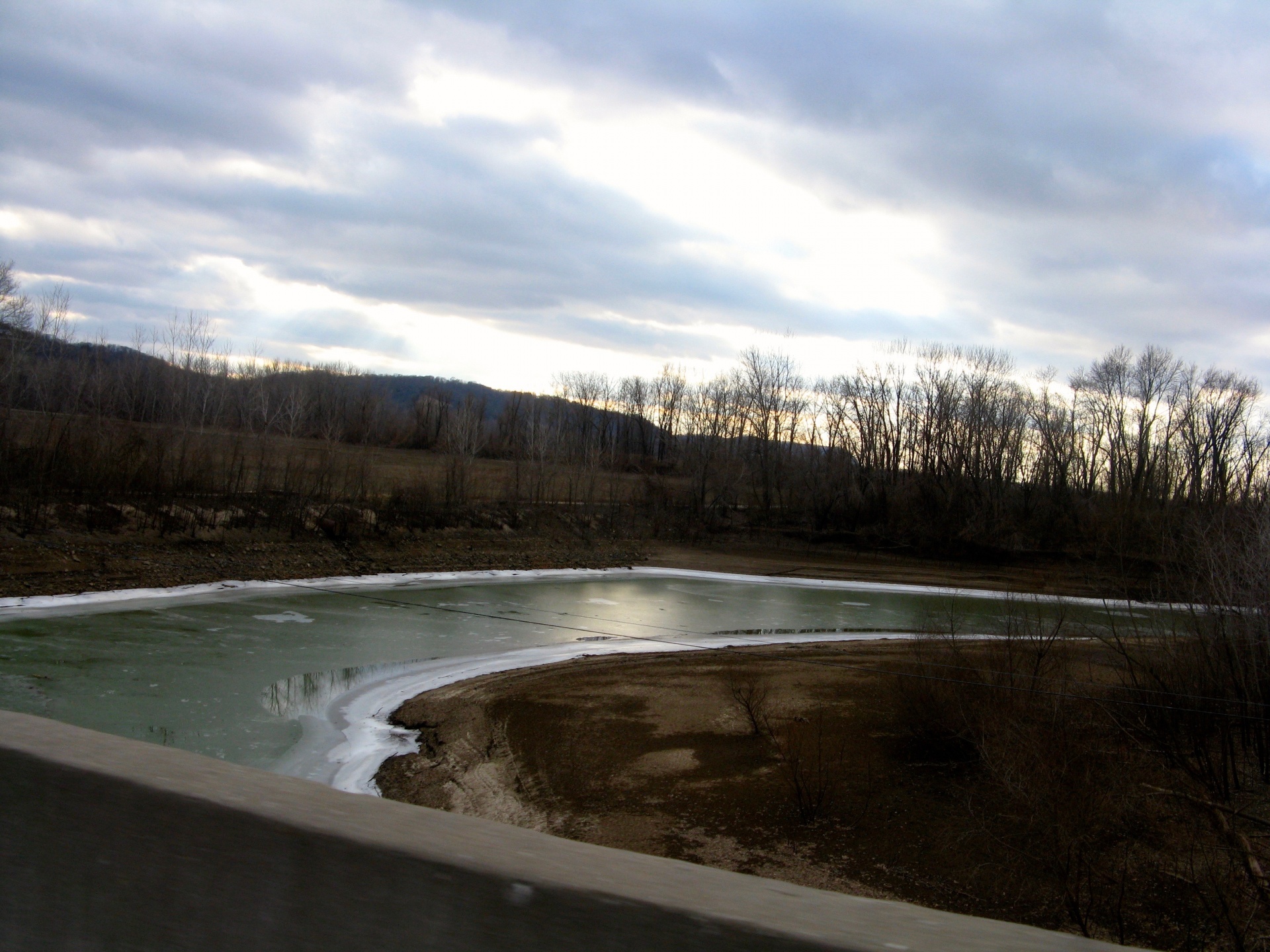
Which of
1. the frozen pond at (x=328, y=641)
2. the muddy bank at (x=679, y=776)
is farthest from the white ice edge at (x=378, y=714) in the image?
the muddy bank at (x=679, y=776)

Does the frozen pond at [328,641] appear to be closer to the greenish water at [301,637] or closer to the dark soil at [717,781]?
the greenish water at [301,637]

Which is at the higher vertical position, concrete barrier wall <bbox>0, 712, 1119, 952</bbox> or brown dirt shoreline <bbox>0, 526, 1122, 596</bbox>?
concrete barrier wall <bbox>0, 712, 1119, 952</bbox>

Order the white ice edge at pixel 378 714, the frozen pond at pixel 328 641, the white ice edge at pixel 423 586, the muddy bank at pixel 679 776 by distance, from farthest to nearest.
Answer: the white ice edge at pixel 423 586
the frozen pond at pixel 328 641
the white ice edge at pixel 378 714
the muddy bank at pixel 679 776

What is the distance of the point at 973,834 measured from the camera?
1027 cm

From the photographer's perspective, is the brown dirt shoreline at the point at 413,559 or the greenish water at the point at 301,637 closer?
the greenish water at the point at 301,637

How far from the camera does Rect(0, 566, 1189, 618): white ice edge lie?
2219 centimetres

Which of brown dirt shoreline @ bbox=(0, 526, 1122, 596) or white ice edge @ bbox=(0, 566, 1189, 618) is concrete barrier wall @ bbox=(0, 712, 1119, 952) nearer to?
white ice edge @ bbox=(0, 566, 1189, 618)

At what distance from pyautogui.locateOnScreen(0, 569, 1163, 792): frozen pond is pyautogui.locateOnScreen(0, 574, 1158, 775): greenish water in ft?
0.20

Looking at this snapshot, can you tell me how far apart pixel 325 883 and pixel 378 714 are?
14446mm

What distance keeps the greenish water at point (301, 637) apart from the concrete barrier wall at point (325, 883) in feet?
35.7

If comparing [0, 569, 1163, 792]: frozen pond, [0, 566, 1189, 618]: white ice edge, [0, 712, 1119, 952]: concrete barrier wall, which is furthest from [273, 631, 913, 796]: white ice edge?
[0, 566, 1189, 618]: white ice edge

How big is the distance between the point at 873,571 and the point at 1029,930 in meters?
47.7

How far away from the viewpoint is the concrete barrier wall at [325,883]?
5.59 feet

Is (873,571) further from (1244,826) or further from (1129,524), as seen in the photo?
(1244,826)
